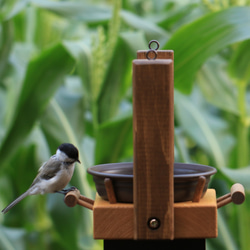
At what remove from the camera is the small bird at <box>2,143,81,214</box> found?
44.4 inches

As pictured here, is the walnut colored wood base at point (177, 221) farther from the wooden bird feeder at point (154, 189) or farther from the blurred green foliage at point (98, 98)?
the blurred green foliage at point (98, 98)

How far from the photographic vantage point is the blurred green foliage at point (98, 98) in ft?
5.70

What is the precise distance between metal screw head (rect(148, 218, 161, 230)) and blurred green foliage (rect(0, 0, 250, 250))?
794 millimetres

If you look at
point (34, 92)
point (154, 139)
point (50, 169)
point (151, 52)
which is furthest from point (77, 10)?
point (154, 139)

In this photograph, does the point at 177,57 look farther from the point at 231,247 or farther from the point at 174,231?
the point at 174,231

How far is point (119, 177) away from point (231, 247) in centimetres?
123

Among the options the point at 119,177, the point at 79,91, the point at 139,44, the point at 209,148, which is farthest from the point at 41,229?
the point at 119,177

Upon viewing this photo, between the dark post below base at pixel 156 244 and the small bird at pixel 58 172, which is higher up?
the small bird at pixel 58 172

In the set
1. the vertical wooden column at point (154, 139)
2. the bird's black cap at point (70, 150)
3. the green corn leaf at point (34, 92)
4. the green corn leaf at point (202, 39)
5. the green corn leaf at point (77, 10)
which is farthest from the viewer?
the green corn leaf at point (77, 10)

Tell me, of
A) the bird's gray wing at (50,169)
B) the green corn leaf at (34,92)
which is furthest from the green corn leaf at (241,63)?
the bird's gray wing at (50,169)

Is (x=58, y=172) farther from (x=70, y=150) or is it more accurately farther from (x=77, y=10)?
(x=77, y=10)

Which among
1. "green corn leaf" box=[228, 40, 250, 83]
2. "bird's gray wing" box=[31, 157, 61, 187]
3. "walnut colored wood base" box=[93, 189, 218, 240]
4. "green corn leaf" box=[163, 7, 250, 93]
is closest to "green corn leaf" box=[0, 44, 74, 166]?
"green corn leaf" box=[163, 7, 250, 93]

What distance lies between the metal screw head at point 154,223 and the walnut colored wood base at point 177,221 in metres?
0.04

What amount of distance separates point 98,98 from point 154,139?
1.10 metres
